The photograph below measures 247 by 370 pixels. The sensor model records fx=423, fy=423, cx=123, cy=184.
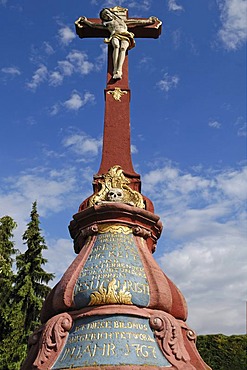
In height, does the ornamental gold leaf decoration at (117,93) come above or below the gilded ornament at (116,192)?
above

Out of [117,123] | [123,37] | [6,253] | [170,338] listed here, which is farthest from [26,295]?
[170,338]

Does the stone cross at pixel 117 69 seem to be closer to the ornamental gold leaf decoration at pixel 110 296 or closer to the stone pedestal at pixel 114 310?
the stone pedestal at pixel 114 310

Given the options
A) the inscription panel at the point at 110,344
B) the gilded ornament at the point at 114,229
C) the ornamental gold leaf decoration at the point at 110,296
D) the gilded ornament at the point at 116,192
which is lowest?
the inscription panel at the point at 110,344

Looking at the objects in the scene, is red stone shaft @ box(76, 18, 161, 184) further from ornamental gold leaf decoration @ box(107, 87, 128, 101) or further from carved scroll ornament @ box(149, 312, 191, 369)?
carved scroll ornament @ box(149, 312, 191, 369)

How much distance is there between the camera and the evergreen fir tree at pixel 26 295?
45.0ft

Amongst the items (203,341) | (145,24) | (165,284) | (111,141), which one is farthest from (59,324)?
(203,341)

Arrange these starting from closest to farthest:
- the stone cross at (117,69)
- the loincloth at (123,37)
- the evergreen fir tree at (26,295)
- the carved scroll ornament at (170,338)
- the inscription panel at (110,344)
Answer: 1. the inscription panel at (110,344)
2. the carved scroll ornament at (170,338)
3. the stone cross at (117,69)
4. the loincloth at (123,37)
5. the evergreen fir tree at (26,295)

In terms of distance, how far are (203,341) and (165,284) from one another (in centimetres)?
1284

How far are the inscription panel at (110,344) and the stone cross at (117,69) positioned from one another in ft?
9.73

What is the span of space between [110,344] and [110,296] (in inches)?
26.9

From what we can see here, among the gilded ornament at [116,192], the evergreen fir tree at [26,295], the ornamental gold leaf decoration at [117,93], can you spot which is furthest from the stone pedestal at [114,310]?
the evergreen fir tree at [26,295]

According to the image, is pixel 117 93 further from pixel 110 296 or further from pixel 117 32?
pixel 110 296

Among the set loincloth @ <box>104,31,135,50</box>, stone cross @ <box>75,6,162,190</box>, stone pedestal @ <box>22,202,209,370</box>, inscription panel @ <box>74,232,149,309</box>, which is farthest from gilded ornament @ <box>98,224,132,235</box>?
loincloth @ <box>104,31,135,50</box>

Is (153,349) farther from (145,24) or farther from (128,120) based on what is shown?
(145,24)
